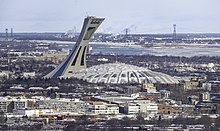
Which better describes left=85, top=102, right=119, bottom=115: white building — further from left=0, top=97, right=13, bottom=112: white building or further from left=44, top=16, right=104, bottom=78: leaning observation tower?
left=44, top=16, right=104, bottom=78: leaning observation tower

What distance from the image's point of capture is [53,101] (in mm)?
35438

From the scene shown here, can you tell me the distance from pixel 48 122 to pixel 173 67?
91.1 ft

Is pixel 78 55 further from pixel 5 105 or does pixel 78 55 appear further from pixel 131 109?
pixel 131 109

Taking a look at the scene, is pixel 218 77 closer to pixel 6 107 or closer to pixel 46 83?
pixel 46 83

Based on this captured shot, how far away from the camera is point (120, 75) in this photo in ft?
149

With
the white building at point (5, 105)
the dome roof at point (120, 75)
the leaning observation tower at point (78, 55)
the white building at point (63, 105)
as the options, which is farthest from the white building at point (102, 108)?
the leaning observation tower at point (78, 55)

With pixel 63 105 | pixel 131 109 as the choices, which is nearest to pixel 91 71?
pixel 63 105

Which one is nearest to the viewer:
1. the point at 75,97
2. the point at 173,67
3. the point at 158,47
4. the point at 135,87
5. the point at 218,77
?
the point at 75,97

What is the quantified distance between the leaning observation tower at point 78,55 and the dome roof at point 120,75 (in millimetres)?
339

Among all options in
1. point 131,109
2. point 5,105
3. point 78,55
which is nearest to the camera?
point 131,109

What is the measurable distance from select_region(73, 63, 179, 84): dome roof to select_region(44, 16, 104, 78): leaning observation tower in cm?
34

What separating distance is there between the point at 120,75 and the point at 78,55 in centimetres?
209

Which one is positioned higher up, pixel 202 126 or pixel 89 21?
pixel 89 21

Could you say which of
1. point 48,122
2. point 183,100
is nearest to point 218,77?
point 183,100
